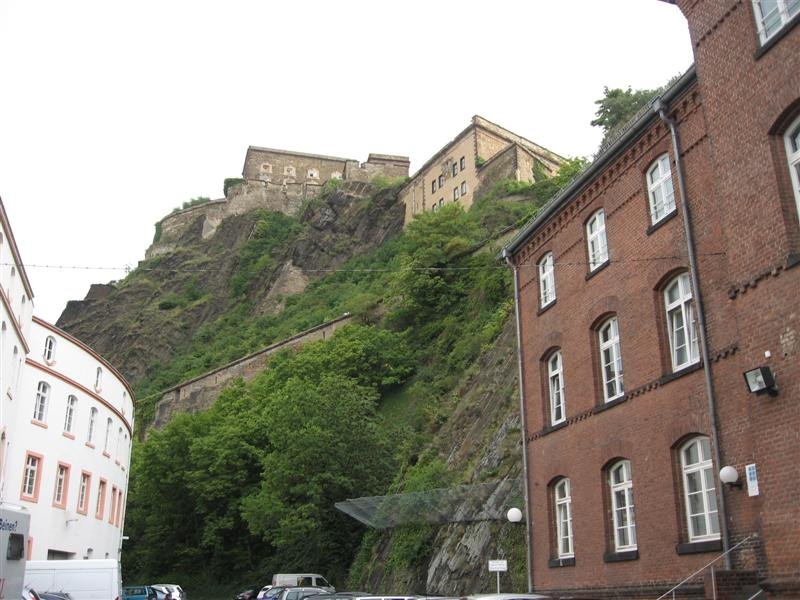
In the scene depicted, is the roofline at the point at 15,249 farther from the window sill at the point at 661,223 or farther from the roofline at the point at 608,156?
the window sill at the point at 661,223

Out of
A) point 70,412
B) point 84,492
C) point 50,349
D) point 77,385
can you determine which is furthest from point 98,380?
point 84,492

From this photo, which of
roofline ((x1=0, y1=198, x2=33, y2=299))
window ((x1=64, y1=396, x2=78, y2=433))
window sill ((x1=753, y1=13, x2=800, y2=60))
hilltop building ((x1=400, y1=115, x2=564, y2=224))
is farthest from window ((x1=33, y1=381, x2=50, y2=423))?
hilltop building ((x1=400, y1=115, x2=564, y2=224))

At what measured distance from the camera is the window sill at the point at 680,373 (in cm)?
1568

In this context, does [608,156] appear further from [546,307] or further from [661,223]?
[546,307]

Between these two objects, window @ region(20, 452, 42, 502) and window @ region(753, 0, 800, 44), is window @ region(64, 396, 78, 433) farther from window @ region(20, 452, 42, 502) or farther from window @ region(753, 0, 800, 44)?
window @ region(753, 0, 800, 44)

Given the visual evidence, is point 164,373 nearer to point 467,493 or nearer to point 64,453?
point 64,453

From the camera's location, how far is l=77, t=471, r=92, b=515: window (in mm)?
37625

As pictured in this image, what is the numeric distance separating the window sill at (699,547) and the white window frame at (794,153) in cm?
567

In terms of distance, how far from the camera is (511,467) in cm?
2586

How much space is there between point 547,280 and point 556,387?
2.86 metres

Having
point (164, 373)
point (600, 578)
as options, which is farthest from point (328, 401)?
point (164, 373)

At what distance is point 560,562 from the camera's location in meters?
19.7

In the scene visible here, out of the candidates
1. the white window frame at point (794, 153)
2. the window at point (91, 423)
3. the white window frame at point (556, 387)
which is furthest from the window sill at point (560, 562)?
the window at point (91, 423)

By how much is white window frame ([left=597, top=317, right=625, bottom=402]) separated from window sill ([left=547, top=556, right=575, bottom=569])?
3.70 meters
